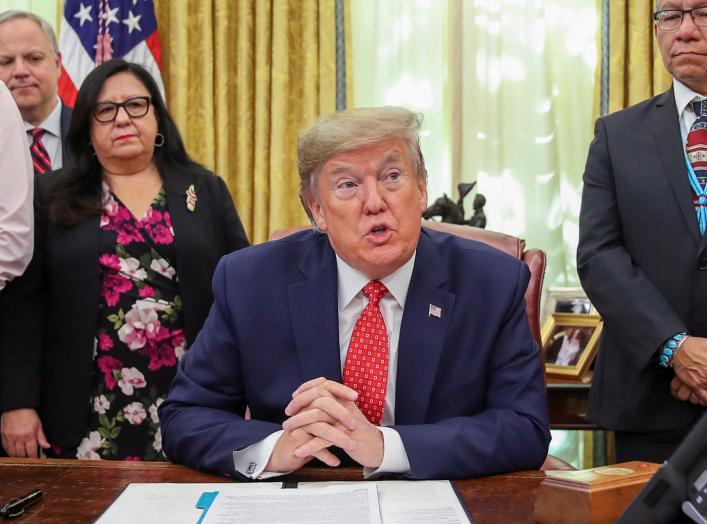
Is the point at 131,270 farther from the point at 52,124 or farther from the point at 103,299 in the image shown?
the point at 52,124

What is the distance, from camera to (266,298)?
2033 millimetres

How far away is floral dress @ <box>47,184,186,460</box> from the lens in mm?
2658

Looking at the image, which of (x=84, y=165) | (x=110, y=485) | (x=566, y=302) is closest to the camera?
(x=110, y=485)

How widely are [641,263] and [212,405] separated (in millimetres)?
1283

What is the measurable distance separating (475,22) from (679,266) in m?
2.55

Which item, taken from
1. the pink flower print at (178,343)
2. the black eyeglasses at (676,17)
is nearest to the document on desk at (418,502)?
the pink flower print at (178,343)

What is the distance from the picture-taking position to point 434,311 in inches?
77.8

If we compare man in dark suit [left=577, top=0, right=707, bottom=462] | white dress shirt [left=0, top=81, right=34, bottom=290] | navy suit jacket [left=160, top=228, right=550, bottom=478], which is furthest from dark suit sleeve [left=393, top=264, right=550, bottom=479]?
white dress shirt [left=0, top=81, right=34, bottom=290]

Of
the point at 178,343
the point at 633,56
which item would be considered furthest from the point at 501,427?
the point at 633,56

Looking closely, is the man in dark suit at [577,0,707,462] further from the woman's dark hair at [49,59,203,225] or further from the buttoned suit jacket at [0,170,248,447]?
the woman's dark hair at [49,59,203,225]

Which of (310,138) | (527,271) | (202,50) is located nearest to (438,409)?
(527,271)

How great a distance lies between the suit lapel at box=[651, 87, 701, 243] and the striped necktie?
25mm

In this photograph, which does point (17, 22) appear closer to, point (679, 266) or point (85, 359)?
point (85, 359)

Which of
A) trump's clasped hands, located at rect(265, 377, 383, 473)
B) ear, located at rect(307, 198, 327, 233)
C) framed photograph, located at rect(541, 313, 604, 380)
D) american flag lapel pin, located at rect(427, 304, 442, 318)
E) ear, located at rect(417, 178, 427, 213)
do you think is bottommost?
framed photograph, located at rect(541, 313, 604, 380)
